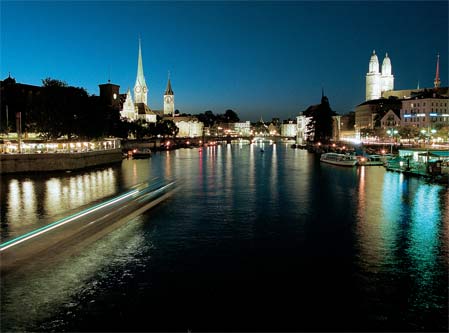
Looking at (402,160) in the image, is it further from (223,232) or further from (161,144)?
(161,144)

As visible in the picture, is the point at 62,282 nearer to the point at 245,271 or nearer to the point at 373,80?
the point at 245,271

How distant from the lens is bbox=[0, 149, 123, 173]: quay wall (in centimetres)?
5291

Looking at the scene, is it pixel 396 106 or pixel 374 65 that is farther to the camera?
pixel 374 65

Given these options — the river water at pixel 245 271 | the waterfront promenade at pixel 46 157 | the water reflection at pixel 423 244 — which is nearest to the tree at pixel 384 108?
the waterfront promenade at pixel 46 157

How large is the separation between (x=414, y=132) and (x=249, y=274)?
99.7 meters

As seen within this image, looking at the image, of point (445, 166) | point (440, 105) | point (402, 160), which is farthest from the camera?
point (440, 105)

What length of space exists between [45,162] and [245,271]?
45.5 m

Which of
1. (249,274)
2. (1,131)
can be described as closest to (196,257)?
(249,274)

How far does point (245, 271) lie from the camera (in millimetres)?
16922

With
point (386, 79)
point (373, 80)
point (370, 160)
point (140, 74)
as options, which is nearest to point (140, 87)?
point (140, 74)

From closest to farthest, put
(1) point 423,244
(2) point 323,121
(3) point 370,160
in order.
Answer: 1. (1) point 423,244
2. (3) point 370,160
3. (2) point 323,121

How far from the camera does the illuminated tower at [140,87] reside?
624 ft

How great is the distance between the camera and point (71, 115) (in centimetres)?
6812

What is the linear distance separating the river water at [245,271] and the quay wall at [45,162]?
23943 millimetres
